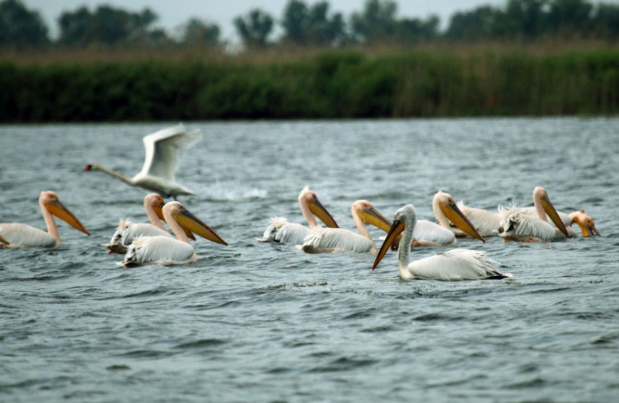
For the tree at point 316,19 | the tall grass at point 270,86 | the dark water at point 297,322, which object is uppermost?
the tree at point 316,19

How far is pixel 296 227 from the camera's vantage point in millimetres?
8469

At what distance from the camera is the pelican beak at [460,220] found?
8384mm

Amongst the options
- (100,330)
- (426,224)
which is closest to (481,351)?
(100,330)

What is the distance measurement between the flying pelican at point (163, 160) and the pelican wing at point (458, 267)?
5.78 m

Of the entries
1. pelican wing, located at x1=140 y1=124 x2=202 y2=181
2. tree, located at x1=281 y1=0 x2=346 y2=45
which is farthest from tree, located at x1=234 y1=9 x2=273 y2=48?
pelican wing, located at x1=140 y1=124 x2=202 y2=181

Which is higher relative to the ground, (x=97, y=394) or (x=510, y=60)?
(x=510, y=60)

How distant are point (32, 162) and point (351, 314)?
14.5 m

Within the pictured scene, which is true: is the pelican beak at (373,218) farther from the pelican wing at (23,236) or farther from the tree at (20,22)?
the tree at (20,22)

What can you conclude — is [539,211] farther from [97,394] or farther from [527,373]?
[97,394]

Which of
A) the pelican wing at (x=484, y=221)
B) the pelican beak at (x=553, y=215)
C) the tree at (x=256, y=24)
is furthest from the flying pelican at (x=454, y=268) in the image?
the tree at (x=256, y=24)

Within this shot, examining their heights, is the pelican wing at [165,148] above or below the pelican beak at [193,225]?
above

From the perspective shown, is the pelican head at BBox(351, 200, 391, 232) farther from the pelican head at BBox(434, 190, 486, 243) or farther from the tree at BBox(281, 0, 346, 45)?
the tree at BBox(281, 0, 346, 45)

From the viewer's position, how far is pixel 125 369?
15.7 feet

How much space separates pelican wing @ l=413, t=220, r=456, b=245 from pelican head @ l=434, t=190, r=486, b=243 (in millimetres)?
204
